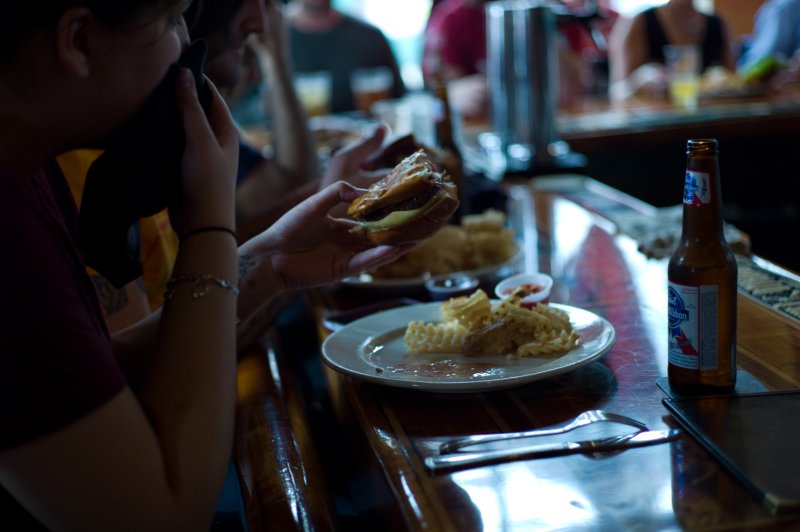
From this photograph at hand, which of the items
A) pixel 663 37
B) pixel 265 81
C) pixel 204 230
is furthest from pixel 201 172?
pixel 663 37

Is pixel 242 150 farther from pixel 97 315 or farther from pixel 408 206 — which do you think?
pixel 97 315

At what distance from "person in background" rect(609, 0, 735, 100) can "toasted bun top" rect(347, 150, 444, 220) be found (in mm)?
4524

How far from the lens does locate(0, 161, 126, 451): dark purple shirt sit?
78 centimetres

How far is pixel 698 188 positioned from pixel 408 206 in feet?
1.31

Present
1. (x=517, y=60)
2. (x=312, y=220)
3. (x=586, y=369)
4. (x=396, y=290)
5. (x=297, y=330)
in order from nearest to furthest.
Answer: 1. (x=586, y=369)
2. (x=312, y=220)
3. (x=396, y=290)
4. (x=297, y=330)
5. (x=517, y=60)

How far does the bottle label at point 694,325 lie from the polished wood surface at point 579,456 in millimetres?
69

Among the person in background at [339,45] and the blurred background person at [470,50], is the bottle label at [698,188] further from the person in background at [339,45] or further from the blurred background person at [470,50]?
the person in background at [339,45]

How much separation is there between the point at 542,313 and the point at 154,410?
55 cm

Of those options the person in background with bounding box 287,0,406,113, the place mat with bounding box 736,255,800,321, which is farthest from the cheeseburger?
the person in background with bounding box 287,0,406,113

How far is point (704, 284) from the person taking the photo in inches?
38.2

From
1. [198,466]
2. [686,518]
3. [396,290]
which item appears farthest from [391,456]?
[396,290]

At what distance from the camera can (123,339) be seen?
1230 millimetres

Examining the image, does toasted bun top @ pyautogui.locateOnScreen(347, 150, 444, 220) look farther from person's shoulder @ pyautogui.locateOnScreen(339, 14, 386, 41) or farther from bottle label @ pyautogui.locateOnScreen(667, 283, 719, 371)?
person's shoulder @ pyautogui.locateOnScreen(339, 14, 386, 41)

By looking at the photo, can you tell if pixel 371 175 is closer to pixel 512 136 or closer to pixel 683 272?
pixel 683 272
